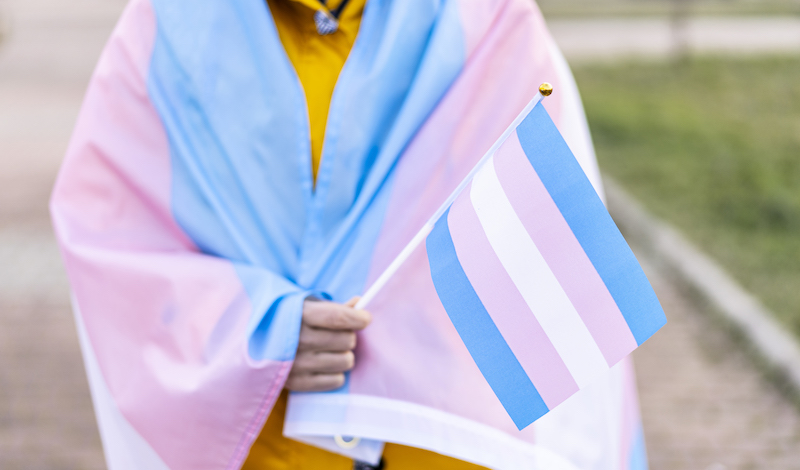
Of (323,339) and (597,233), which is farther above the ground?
(597,233)

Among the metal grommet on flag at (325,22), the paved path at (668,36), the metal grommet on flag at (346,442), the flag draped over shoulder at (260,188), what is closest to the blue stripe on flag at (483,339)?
the flag draped over shoulder at (260,188)

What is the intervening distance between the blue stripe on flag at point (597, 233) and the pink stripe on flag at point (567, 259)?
1cm

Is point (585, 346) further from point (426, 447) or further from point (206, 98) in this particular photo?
point (206, 98)

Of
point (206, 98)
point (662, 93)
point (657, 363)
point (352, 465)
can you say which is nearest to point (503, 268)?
point (352, 465)

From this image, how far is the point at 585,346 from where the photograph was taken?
1113 mm

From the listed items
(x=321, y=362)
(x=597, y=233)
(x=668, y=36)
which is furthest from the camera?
(x=668, y=36)

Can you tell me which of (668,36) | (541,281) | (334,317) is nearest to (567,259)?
(541,281)

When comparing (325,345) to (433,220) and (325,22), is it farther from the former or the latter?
(325,22)

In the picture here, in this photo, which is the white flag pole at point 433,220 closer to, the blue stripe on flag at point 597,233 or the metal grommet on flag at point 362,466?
the blue stripe on flag at point 597,233

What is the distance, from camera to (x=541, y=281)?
112 cm

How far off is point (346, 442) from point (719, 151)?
611 cm

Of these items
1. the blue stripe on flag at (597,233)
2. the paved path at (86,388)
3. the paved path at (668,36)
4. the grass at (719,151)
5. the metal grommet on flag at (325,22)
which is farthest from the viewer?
the paved path at (668,36)

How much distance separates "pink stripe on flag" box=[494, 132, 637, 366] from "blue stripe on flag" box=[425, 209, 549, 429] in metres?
0.13

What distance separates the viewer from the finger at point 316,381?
1374 mm
